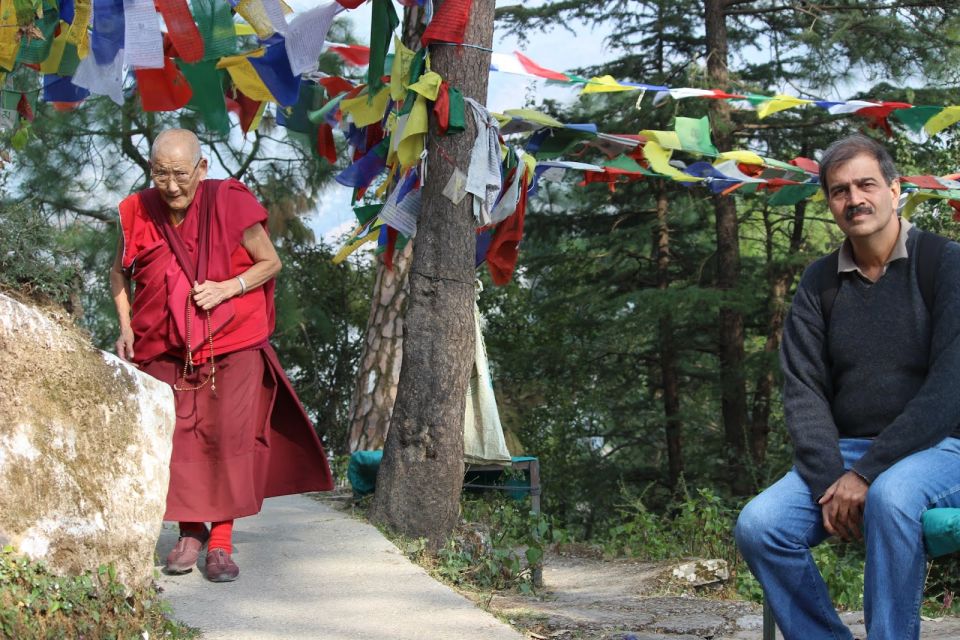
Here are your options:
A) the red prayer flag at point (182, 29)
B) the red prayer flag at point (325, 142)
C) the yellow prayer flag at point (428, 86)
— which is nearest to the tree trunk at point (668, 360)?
the red prayer flag at point (325, 142)

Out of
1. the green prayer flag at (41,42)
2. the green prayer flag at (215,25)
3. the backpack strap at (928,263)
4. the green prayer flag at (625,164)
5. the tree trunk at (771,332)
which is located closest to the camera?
the backpack strap at (928,263)

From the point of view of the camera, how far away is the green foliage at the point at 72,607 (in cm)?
300

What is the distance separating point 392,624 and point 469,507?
9.77ft

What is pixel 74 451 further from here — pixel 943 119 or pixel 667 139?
pixel 943 119

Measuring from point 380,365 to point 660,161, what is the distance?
2720 millimetres

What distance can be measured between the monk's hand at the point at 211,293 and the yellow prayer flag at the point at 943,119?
3.74 metres

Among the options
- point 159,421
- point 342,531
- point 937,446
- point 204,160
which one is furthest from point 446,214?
point 937,446

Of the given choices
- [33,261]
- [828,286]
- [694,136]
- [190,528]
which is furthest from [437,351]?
[694,136]

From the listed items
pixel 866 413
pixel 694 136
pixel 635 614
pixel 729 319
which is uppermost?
pixel 694 136

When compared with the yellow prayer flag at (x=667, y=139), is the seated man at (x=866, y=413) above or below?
below

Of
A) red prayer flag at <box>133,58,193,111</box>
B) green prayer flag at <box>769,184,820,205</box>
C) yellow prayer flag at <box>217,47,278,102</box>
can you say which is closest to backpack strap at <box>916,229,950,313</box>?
yellow prayer flag at <box>217,47,278,102</box>

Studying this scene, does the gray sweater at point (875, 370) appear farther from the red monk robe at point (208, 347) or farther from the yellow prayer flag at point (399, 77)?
the yellow prayer flag at point (399, 77)

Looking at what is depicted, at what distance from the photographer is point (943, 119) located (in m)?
5.87

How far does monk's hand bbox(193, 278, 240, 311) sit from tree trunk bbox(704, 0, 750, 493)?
9076mm
